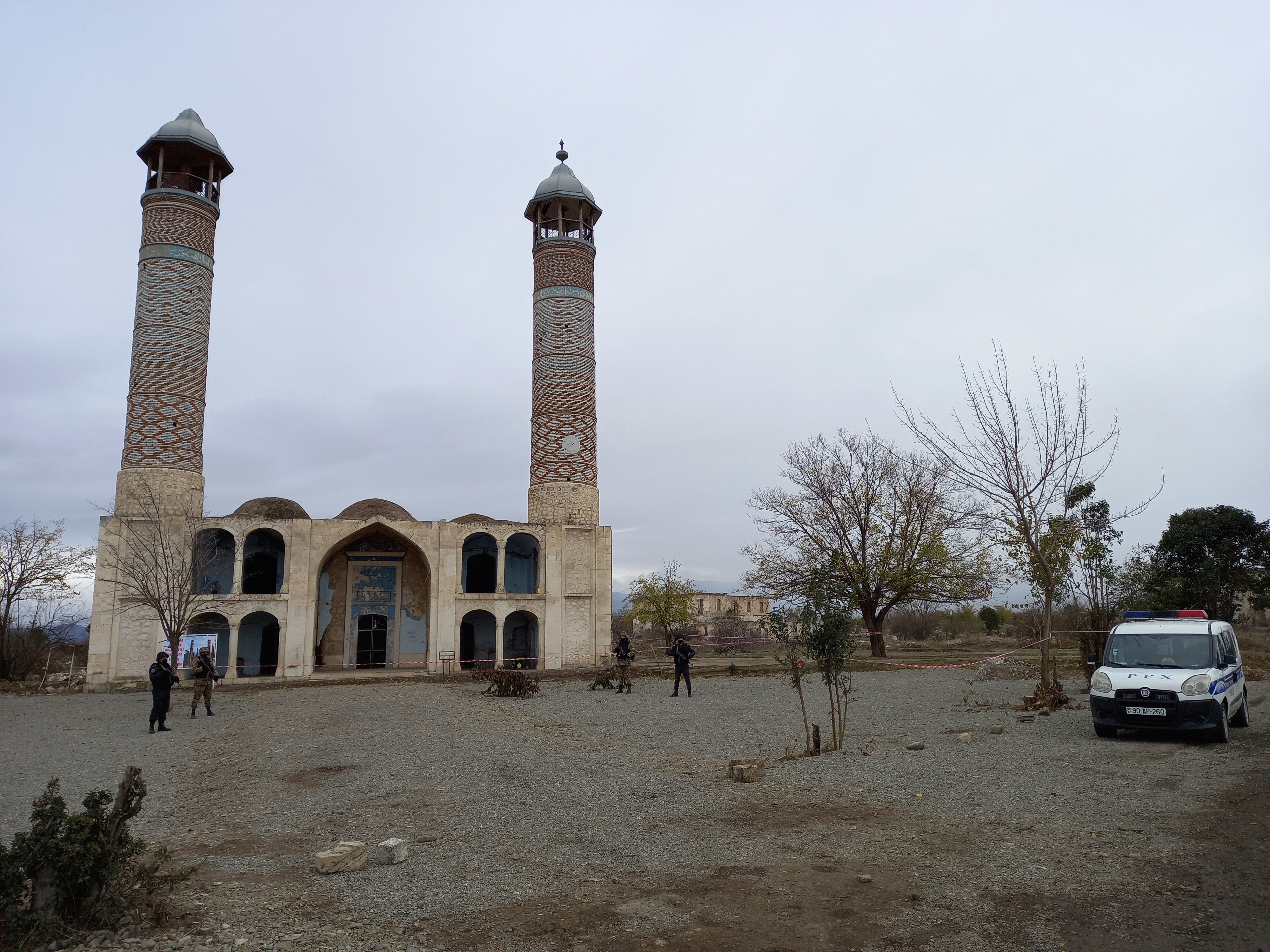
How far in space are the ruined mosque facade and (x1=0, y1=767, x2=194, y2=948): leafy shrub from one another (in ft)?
66.1

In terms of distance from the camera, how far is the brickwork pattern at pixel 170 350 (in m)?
26.0

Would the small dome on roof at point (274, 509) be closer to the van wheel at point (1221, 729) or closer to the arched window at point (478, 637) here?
the arched window at point (478, 637)

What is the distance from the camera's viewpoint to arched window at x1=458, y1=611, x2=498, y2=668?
100 ft

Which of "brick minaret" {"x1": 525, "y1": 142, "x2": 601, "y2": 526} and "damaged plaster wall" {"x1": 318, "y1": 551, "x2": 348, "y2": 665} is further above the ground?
"brick minaret" {"x1": 525, "y1": 142, "x2": 601, "y2": 526}

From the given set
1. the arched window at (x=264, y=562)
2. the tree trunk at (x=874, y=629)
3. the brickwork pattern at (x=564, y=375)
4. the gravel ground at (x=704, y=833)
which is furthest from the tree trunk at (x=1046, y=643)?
the arched window at (x=264, y=562)

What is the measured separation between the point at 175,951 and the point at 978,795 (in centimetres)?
620

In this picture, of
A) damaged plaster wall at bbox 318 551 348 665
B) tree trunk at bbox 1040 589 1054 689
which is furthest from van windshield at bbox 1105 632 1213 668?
damaged plaster wall at bbox 318 551 348 665

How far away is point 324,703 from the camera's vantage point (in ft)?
58.9

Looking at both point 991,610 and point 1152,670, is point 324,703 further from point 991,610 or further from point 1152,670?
point 991,610

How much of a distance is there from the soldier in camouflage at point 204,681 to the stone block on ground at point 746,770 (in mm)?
12126

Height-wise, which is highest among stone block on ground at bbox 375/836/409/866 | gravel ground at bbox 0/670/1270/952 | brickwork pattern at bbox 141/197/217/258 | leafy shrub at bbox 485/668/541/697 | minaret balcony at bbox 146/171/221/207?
minaret balcony at bbox 146/171/221/207

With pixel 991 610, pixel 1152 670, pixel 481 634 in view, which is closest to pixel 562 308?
pixel 481 634

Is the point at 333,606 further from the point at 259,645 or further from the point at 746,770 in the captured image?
the point at 746,770

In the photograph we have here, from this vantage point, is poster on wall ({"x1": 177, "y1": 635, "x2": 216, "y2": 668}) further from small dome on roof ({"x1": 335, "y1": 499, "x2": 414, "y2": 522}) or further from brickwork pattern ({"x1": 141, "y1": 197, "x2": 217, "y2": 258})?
brickwork pattern ({"x1": 141, "y1": 197, "x2": 217, "y2": 258})
